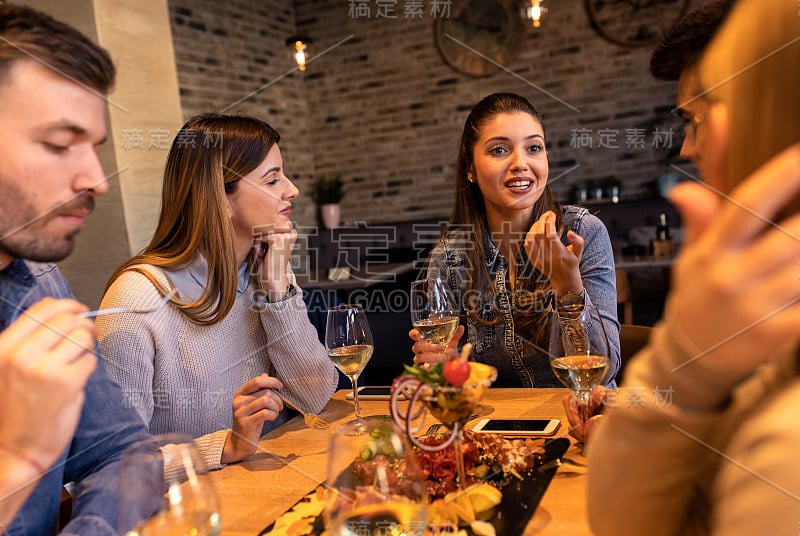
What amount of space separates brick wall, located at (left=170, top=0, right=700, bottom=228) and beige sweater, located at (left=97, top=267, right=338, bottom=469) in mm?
4352

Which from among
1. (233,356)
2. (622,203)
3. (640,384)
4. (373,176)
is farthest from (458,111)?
(640,384)

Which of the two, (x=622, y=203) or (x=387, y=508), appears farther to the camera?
(x=622, y=203)

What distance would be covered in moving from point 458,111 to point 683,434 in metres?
6.50

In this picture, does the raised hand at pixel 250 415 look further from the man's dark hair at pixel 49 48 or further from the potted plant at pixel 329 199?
the potted plant at pixel 329 199

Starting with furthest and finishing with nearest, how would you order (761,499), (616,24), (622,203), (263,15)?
(263,15) < (616,24) < (622,203) < (761,499)

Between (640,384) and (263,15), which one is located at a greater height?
(263,15)

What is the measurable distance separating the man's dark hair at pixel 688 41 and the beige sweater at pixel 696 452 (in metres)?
0.78

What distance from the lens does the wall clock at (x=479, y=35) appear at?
6449 millimetres

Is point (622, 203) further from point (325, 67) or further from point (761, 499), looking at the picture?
point (761, 499)

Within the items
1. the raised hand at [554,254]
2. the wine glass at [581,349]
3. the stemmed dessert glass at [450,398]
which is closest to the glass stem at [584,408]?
the wine glass at [581,349]

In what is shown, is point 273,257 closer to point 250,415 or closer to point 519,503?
point 250,415

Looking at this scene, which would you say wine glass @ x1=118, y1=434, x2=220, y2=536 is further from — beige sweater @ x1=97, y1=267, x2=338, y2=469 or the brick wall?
the brick wall

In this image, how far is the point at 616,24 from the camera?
6.11m

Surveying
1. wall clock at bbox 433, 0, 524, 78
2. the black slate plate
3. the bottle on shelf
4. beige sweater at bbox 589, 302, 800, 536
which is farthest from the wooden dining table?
wall clock at bbox 433, 0, 524, 78
